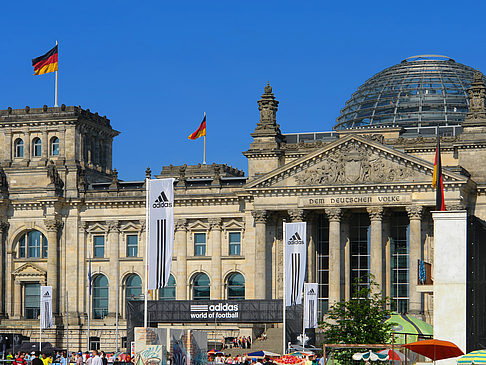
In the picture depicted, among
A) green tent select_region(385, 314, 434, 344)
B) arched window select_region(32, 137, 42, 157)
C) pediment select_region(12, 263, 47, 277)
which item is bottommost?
green tent select_region(385, 314, 434, 344)

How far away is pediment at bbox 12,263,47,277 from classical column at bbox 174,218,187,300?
13.0m

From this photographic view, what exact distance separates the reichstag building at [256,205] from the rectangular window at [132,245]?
4.6 inches

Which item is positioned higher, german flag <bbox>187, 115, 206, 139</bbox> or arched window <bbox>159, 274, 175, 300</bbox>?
german flag <bbox>187, 115, 206, 139</bbox>

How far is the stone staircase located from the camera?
290ft

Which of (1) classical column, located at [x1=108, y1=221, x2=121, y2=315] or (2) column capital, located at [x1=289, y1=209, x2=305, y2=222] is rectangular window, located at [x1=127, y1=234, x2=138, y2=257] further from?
(2) column capital, located at [x1=289, y1=209, x2=305, y2=222]

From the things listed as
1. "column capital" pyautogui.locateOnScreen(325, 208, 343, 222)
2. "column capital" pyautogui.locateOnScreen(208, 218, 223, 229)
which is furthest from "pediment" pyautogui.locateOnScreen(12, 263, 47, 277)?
"column capital" pyautogui.locateOnScreen(325, 208, 343, 222)

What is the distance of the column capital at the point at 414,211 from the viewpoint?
296 feet

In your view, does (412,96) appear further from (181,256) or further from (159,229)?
(159,229)

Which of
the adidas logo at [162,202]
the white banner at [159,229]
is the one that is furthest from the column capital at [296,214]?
the adidas logo at [162,202]

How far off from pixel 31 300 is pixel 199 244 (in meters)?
17.1

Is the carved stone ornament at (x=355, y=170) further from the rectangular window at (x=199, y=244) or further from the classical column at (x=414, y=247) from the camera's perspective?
the rectangular window at (x=199, y=244)

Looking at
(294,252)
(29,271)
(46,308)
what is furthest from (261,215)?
(29,271)

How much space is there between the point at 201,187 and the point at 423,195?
865 inches

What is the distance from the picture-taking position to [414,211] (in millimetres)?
90375
